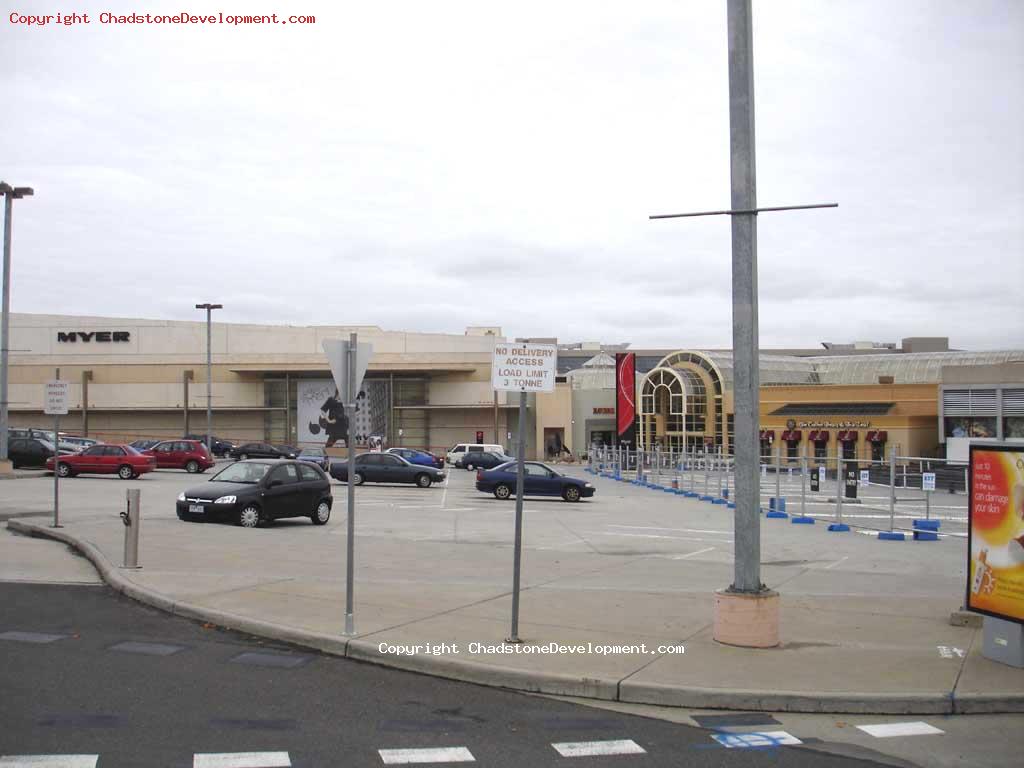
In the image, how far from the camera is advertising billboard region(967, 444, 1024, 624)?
8680 mm

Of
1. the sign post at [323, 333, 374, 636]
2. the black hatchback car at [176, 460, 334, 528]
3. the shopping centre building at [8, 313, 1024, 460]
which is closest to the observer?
the sign post at [323, 333, 374, 636]

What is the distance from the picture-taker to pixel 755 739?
7078 mm

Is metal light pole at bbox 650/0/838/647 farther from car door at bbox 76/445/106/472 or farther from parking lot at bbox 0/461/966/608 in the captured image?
car door at bbox 76/445/106/472

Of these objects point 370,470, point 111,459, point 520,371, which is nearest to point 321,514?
point 520,371

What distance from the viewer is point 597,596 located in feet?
40.2

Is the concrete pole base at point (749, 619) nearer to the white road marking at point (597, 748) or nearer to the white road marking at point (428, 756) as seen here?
the white road marking at point (597, 748)

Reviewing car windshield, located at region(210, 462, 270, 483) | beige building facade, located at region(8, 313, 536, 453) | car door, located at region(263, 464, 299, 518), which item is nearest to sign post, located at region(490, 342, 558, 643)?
car door, located at region(263, 464, 299, 518)

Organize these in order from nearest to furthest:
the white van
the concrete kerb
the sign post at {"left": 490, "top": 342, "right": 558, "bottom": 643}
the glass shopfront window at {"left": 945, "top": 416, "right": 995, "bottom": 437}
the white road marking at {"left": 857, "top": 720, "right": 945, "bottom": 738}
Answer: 1. the white road marking at {"left": 857, "top": 720, "right": 945, "bottom": 738}
2. the concrete kerb
3. the sign post at {"left": 490, "top": 342, "right": 558, "bottom": 643}
4. the glass shopfront window at {"left": 945, "top": 416, "right": 995, "bottom": 437}
5. the white van

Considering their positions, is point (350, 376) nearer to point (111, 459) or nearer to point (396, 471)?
point (396, 471)

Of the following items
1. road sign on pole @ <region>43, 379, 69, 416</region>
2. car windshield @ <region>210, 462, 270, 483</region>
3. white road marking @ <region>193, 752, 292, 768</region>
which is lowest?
white road marking @ <region>193, 752, 292, 768</region>

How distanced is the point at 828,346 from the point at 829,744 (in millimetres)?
118145

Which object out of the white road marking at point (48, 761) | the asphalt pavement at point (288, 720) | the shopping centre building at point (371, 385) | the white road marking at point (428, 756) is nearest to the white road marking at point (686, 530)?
the asphalt pavement at point (288, 720)

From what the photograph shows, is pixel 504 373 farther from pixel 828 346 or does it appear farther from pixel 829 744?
pixel 828 346

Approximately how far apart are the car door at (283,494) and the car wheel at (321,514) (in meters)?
0.21
